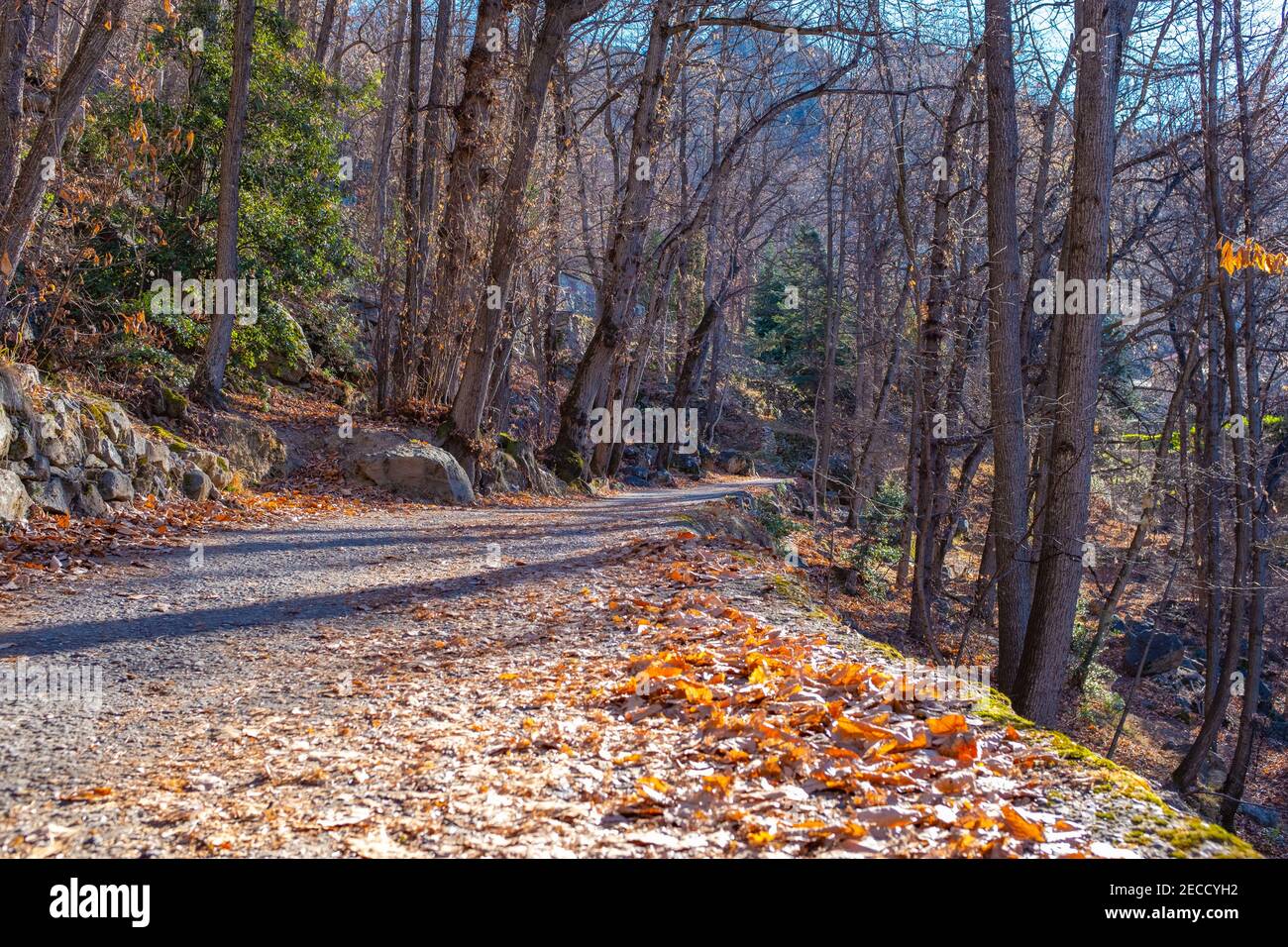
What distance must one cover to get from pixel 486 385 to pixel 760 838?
1263cm

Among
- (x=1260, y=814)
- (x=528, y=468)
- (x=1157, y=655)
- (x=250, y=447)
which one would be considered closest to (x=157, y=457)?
(x=250, y=447)

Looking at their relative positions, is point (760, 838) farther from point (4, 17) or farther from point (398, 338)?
point (398, 338)

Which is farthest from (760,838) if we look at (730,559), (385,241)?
(385,241)

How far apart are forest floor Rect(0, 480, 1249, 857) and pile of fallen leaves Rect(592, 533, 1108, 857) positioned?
1 cm

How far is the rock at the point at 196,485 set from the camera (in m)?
9.60

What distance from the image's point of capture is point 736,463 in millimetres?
34531

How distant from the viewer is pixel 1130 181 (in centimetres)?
1230

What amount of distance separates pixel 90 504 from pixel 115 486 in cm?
39

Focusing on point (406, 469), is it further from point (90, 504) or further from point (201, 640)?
point (201, 640)

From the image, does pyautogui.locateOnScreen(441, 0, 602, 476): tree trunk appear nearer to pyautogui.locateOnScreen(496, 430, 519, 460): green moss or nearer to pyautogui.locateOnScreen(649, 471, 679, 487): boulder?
pyautogui.locateOnScreen(496, 430, 519, 460): green moss

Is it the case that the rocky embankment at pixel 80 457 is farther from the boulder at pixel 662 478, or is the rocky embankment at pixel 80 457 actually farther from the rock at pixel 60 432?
the boulder at pixel 662 478

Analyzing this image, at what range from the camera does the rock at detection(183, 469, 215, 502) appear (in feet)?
31.5

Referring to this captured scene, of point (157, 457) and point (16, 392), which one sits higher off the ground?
point (16, 392)

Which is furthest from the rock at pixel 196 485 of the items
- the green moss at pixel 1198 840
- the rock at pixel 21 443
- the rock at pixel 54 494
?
the green moss at pixel 1198 840
